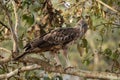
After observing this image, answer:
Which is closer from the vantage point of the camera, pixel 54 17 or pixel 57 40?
pixel 57 40

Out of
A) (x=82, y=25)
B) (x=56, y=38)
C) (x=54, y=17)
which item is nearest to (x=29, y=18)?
(x=54, y=17)

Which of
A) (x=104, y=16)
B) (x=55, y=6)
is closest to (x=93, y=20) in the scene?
(x=104, y=16)

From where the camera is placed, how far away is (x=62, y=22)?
6406 mm

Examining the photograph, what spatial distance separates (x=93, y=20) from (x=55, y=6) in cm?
68

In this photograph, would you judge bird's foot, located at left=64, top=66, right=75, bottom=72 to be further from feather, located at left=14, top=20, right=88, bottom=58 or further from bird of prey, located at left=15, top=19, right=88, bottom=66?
feather, located at left=14, top=20, right=88, bottom=58

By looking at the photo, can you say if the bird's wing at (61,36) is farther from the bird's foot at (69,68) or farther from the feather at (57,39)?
the bird's foot at (69,68)

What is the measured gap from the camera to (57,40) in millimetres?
5809

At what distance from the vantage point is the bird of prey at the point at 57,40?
5535 millimetres

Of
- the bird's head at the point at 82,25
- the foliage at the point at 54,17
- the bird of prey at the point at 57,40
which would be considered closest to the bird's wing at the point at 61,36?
the bird of prey at the point at 57,40

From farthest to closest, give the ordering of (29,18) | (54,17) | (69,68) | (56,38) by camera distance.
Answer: (54,17) < (29,18) < (56,38) < (69,68)

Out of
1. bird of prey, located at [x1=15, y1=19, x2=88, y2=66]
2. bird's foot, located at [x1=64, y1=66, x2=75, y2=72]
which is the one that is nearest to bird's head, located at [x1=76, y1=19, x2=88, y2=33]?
bird of prey, located at [x1=15, y1=19, x2=88, y2=66]

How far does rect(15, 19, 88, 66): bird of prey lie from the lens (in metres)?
5.54

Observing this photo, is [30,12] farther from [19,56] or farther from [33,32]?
[19,56]

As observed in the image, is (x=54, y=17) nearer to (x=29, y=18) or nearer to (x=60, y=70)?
(x=29, y=18)
